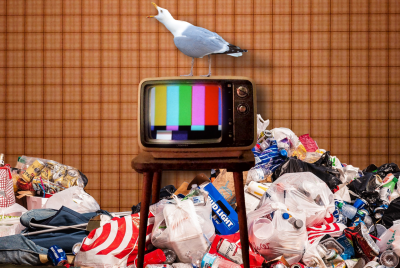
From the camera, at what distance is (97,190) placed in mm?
3338

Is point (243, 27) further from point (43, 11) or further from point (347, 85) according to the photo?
point (43, 11)

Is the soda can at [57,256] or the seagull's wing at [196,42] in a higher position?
the seagull's wing at [196,42]

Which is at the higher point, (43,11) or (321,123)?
(43,11)

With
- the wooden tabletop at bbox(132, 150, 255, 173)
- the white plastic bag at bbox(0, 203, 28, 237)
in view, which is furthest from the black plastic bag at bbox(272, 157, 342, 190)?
the white plastic bag at bbox(0, 203, 28, 237)

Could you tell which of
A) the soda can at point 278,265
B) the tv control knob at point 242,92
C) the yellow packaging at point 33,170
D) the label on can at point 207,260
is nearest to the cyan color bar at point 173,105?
the tv control knob at point 242,92

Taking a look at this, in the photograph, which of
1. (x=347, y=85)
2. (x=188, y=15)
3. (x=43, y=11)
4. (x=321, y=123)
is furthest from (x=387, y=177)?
(x=43, y=11)

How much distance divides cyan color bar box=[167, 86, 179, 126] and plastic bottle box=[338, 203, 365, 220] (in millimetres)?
1695

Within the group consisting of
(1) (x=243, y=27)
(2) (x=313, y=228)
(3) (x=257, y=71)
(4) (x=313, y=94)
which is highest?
(1) (x=243, y=27)

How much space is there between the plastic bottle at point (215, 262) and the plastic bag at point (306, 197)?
550 millimetres

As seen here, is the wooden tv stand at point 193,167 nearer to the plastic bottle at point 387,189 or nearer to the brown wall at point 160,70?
the plastic bottle at point 387,189

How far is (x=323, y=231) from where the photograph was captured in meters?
1.87

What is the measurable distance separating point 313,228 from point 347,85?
1.99 metres

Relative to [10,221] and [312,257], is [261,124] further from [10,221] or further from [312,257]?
[10,221]

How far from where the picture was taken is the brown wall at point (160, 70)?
10.7 ft
